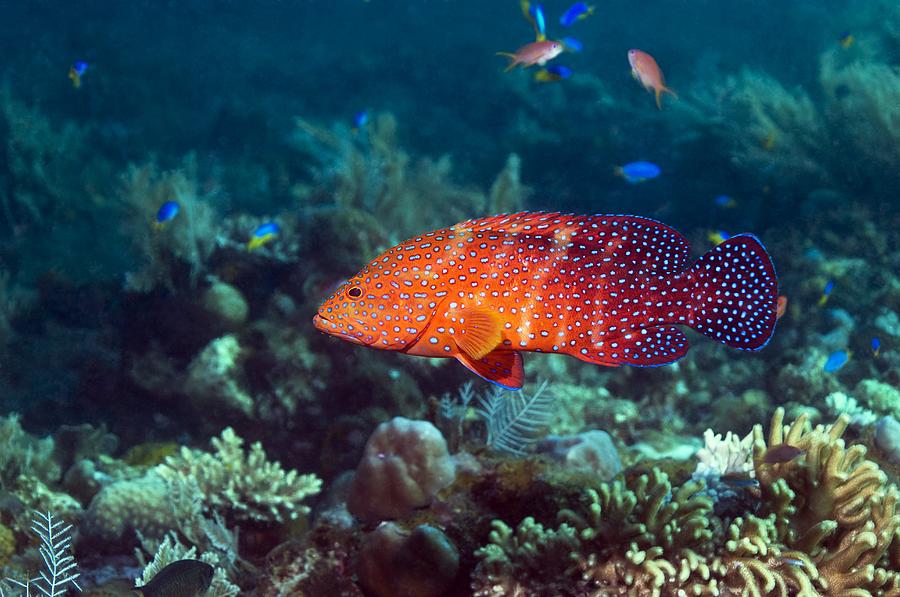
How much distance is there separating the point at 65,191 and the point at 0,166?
84.7 inches

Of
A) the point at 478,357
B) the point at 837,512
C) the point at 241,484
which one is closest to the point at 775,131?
the point at 837,512

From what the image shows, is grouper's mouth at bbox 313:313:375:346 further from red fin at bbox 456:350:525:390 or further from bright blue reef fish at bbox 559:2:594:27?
bright blue reef fish at bbox 559:2:594:27

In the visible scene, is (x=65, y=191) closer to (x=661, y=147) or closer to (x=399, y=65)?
(x=661, y=147)

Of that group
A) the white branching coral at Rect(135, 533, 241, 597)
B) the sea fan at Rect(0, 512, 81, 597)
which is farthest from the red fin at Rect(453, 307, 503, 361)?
the white branching coral at Rect(135, 533, 241, 597)

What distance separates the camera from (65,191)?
55.7 ft

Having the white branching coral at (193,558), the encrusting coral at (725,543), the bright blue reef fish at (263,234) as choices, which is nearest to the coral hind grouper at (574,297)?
the encrusting coral at (725,543)

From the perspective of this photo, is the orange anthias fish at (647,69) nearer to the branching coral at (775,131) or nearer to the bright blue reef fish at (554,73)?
the bright blue reef fish at (554,73)

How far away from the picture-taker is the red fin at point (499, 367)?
2.77 meters

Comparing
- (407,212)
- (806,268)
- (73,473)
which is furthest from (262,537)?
(806,268)

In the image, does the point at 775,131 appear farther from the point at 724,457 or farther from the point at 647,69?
the point at 724,457

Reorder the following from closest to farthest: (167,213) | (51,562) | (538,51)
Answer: (51,562) < (167,213) < (538,51)

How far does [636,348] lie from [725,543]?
114cm

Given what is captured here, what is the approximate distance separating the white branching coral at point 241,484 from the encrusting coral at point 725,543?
8.54ft

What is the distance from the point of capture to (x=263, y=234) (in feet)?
24.7
